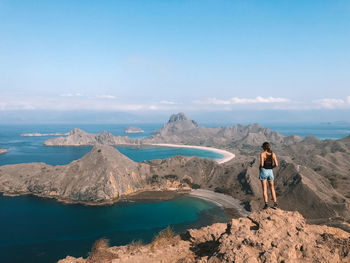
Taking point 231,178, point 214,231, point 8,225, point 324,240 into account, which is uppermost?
point 324,240

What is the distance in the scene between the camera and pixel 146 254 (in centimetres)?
1315

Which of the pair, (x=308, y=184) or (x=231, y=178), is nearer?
(x=308, y=184)

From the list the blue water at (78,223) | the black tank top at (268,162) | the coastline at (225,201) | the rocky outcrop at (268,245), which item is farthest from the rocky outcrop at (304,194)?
the black tank top at (268,162)

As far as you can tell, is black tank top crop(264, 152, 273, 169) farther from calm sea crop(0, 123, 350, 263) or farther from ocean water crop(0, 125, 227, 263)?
calm sea crop(0, 123, 350, 263)

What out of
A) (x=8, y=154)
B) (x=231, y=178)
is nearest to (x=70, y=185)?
(x=231, y=178)

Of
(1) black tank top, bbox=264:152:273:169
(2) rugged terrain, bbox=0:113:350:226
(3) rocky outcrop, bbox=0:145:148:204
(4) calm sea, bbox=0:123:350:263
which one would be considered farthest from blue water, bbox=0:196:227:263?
(1) black tank top, bbox=264:152:273:169

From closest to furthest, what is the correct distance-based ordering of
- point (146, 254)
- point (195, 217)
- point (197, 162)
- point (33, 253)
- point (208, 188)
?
point (146, 254) → point (33, 253) → point (195, 217) → point (208, 188) → point (197, 162)

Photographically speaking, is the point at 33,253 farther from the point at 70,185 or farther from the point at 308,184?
the point at 308,184

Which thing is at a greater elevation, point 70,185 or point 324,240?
point 324,240

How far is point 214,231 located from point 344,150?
483 ft

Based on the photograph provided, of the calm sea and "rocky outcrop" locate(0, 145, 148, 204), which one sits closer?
the calm sea

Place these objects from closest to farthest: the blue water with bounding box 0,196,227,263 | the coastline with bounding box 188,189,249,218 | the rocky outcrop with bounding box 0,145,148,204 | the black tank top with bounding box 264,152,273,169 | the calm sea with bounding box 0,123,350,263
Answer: the black tank top with bounding box 264,152,273,169, the blue water with bounding box 0,196,227,263, the calm sea with bounding box 0,123,350,263, the coastline with bounding box 188,189,249,218, the rocky outcrop with bounding box 0,145,148,204

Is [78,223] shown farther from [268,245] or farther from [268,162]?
[268,162]

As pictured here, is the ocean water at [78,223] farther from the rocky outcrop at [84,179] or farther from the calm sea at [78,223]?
the rocky outcrop at [84,179]
